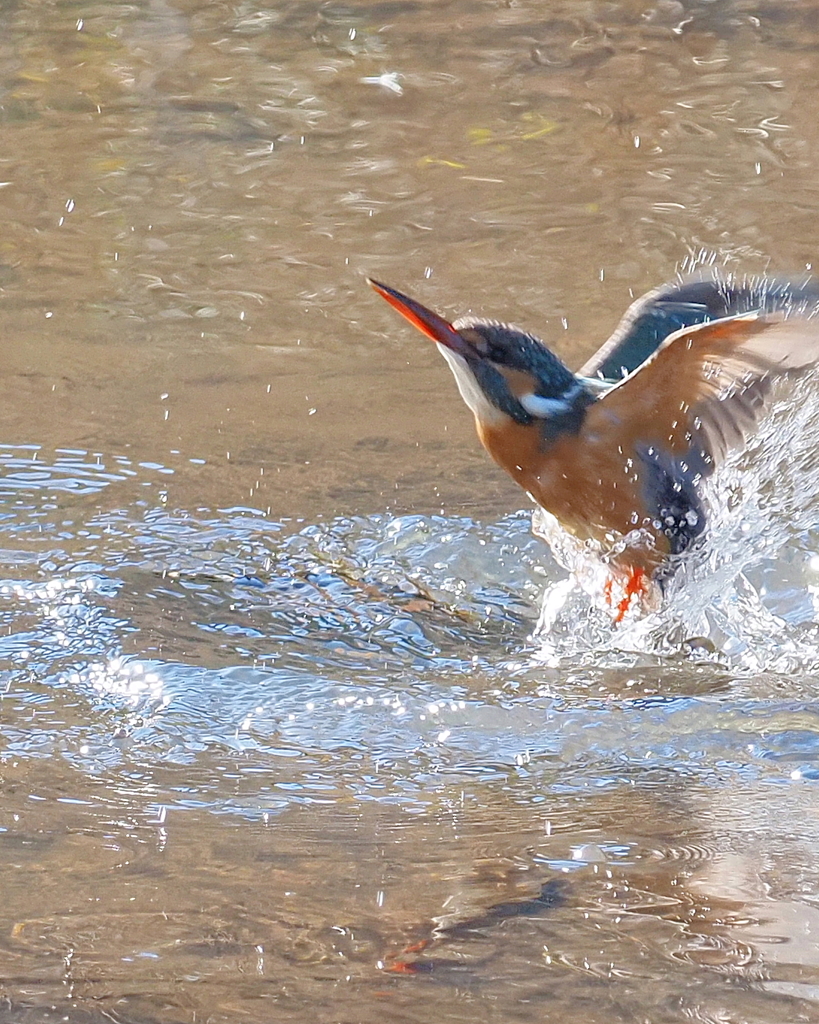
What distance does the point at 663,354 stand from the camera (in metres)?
3.36

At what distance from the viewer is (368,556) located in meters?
4.40

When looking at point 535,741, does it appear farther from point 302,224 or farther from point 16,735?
point 302,224

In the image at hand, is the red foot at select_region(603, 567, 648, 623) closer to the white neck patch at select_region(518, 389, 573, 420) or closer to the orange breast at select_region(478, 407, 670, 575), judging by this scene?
the orange breast at select_region(478, 407, 670, 575)

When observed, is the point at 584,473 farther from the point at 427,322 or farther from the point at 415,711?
the point at 415,711

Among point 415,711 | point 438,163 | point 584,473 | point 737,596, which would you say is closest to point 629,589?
point 737,596

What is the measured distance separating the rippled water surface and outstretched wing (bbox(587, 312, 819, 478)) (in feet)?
0.89

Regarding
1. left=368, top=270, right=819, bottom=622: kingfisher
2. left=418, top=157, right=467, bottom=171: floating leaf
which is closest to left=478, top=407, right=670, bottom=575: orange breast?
left=368, top=270, right=819, bottom=622: kingfisher

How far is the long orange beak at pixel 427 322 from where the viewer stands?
3.64m

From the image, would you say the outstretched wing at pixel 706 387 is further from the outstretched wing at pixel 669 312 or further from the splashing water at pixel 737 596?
the outstretched wing at pixel 669 312

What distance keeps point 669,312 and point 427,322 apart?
0.74 metres

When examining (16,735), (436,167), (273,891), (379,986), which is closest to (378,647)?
(16,735)

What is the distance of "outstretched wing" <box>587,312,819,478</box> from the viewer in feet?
10.9

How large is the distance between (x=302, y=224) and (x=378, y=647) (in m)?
3.41

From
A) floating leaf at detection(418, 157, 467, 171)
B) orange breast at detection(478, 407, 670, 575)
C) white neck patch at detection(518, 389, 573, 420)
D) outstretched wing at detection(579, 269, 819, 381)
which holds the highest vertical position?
outstretched wing at detection(579, 269, 819, 381)
